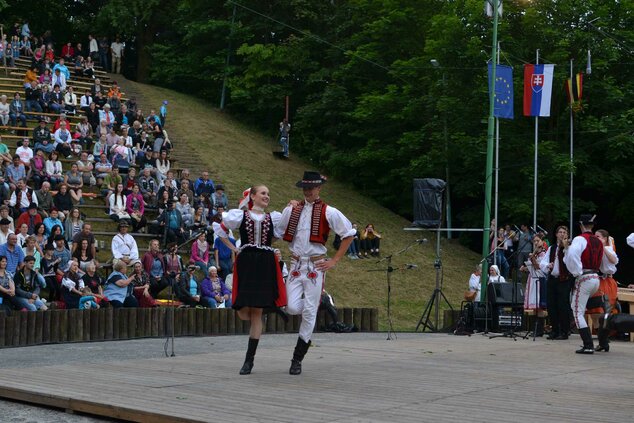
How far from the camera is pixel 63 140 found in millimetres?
26188

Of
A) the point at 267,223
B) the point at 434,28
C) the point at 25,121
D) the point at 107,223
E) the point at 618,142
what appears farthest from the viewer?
the point at 434,28

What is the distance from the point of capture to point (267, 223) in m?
10.6

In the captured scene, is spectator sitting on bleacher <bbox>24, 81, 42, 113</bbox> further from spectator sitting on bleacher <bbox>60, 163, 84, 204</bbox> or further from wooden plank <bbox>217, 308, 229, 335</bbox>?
wooden plank <bbox>217, 308, 229, 335</bbox>

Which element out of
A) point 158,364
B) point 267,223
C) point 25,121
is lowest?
point 158,364

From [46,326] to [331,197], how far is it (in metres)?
24.5

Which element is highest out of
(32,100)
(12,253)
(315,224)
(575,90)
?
(575,90)

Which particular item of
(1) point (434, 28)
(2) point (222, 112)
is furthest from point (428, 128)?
(2) point (222, 112)

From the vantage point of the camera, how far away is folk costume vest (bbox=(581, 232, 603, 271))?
1480 cm

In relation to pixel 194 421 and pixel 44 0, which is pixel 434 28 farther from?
pixel 194 421

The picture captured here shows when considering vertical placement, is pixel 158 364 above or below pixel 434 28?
below

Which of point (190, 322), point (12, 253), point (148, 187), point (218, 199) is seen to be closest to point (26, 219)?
point (12, 253)

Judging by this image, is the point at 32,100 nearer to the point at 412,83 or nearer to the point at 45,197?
the point at 45,197

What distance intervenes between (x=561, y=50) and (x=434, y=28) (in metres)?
5.55

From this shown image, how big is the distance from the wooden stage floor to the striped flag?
67.4ft
